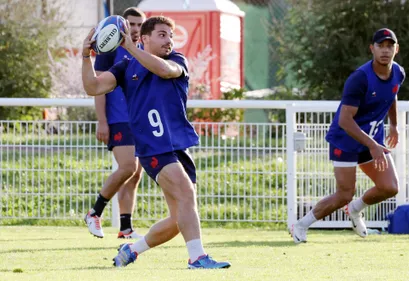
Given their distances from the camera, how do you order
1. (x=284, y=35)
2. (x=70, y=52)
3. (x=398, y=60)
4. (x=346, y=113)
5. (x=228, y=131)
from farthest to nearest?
(x=70, y=52), (x=284, y=35), (x=398, y=60), (x=228, y=131), (x=346, y=113)

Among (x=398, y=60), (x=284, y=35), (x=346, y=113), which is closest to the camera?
(x=346, y=113)

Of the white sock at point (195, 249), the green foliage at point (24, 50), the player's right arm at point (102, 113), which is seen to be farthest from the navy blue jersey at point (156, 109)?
the green foliage at point (24, 50)

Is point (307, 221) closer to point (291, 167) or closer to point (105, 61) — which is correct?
point (291, 167)

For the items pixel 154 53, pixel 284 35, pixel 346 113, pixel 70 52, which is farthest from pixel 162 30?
pixel 70 52

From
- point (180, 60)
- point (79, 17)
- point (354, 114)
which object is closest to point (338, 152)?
point (354, 114)

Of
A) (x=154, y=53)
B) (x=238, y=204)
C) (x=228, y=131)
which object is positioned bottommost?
(x=238, y=204)

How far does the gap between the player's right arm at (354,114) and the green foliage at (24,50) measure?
1263 centimetres

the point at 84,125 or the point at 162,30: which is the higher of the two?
the point at 162,30

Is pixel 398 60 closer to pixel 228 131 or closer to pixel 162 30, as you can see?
pixel 228 131

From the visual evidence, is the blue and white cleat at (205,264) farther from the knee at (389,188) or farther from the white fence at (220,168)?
the white fence at (220,168)

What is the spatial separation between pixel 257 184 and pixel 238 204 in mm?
322

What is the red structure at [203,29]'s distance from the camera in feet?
75.8

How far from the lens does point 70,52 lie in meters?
23.2

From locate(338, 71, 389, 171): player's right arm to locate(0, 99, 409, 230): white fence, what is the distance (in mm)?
1996
